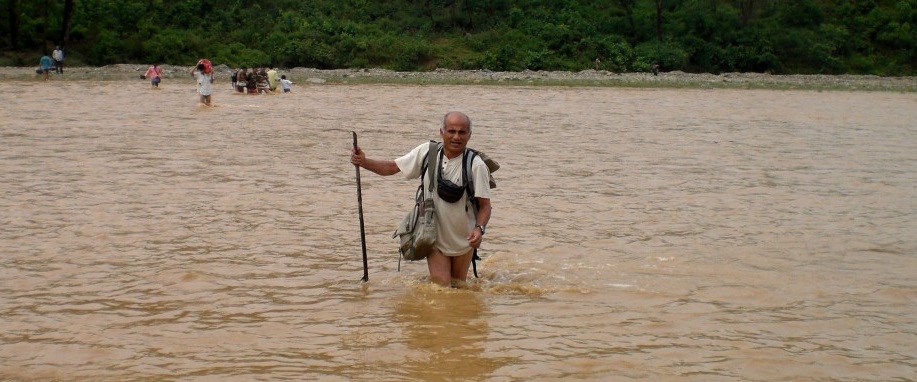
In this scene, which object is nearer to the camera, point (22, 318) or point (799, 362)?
point (799, 362)

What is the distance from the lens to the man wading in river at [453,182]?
6910mm

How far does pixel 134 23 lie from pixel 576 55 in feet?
75.0

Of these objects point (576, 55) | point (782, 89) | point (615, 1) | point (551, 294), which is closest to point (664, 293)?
point (551, 294)

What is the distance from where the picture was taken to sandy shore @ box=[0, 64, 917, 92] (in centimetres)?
4291

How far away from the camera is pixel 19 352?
5.86 m

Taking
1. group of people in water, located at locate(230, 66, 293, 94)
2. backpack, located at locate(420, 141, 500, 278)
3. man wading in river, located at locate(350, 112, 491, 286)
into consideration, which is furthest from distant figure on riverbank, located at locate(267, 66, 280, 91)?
backpack, located at locate(420, 141, 500, 278)

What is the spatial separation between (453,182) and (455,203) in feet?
0.49

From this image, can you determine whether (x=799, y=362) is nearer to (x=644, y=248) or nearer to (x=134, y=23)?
(x=644, y=248)

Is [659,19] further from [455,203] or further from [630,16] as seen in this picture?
[455,203]

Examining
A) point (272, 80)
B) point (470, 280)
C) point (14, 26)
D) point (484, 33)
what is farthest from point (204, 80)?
point (484, 33)

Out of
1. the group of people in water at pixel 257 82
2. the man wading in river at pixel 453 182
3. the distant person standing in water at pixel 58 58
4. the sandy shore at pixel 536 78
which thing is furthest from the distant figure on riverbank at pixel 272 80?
the man wading in river at pixel 453 182

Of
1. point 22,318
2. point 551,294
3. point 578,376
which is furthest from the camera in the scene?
point 551,294

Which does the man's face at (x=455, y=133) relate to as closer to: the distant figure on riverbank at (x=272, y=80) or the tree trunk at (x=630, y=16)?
the distant figure on riverbank at (x=272, y=80)

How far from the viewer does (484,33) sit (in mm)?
57000
